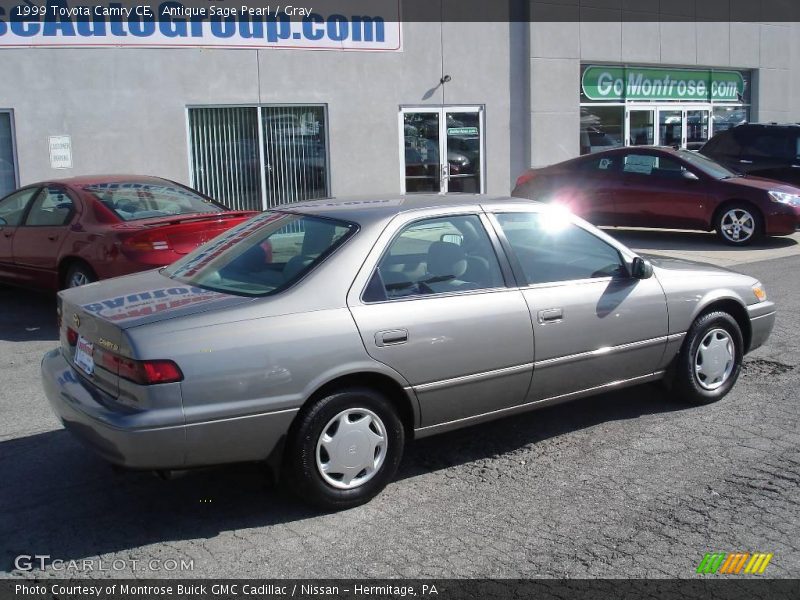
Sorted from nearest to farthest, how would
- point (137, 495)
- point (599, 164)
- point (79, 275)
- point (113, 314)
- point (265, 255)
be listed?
1. point (113, 314)
2. point (137, 495)
3. point (265, 255)
4. point (79, 275)
5. point (599, 164)

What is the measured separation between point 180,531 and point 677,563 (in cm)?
230

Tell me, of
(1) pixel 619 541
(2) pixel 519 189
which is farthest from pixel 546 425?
(2) pixel 519 189

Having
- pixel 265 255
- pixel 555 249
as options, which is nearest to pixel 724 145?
pixel 555 249

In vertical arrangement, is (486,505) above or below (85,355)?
below

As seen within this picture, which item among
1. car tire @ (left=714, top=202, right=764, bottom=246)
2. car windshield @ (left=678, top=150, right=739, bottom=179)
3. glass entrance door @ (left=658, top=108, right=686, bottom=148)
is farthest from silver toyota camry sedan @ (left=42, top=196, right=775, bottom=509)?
glass entrance door @ (left=658, top=108, right=686, bottom=148)

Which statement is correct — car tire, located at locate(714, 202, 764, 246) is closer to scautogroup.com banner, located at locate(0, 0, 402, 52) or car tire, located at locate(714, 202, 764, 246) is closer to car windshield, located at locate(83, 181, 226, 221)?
scautogroup.com banner, located at locate(0, 0, 402, 52)

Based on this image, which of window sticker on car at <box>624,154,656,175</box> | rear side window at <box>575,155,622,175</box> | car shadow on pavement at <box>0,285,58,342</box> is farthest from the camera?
rear side window at <box>575,155,622,175</box>

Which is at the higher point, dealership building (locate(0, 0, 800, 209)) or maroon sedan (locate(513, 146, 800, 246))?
dealership building (locate(0, 0, 800, 209))

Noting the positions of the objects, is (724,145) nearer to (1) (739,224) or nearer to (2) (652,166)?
(2) (652,166)

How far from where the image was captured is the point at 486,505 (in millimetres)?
4559

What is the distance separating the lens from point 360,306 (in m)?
4.50

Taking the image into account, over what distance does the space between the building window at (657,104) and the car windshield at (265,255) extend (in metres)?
15.3

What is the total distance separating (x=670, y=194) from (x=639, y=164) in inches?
28.2

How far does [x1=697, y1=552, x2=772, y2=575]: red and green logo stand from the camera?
12.7 ft
